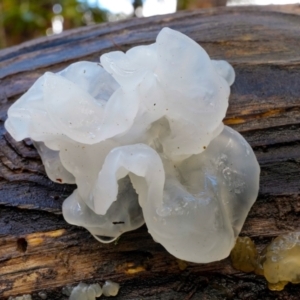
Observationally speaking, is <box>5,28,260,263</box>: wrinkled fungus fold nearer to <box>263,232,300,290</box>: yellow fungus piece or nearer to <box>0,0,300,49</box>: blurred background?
<box>263,232,300,290</box>: yellow fungus piece

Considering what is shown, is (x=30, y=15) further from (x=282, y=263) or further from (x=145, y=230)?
→ (x=282, y=263)

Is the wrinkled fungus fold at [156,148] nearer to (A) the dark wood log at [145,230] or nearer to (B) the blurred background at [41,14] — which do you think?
(A) the dark wood log at [145,230]

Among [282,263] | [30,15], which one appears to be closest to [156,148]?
[282,263]

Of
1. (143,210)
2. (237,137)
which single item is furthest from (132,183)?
(237,137)

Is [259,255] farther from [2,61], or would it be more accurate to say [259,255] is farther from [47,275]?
[2,61]

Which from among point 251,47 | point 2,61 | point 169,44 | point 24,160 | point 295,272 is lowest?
point 295,272

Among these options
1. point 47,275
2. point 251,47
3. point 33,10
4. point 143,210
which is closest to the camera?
point 143,210
